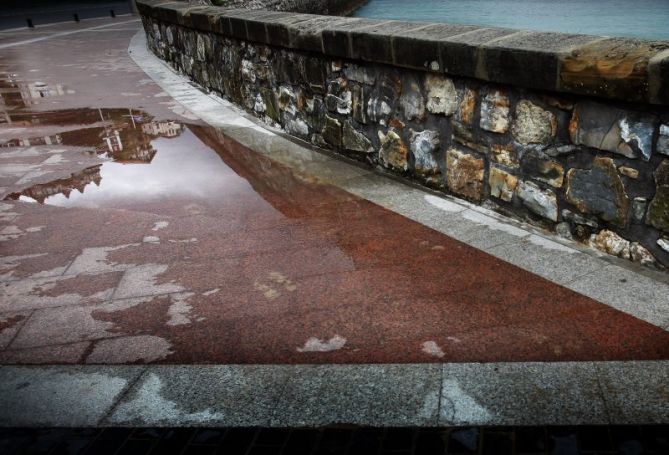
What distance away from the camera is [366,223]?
3.72 m

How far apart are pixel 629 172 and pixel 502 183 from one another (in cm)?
83

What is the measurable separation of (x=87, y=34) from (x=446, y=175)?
706 inches

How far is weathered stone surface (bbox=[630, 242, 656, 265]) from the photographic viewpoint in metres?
2.88

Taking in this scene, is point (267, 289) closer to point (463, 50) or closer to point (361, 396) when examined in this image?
point (361, 396)

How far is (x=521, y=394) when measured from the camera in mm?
2131

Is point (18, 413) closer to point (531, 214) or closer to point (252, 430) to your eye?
point (252, 430)

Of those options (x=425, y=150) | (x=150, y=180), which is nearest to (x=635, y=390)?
(x=425, y=150)

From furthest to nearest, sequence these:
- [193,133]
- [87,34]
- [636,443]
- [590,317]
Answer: [87,34] → [193,133] → [590,317] → [636,443]

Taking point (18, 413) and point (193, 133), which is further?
point (193, 133)

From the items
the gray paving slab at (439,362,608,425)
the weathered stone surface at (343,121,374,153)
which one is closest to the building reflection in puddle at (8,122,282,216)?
the weathered stone surface at (343,121,374,153)

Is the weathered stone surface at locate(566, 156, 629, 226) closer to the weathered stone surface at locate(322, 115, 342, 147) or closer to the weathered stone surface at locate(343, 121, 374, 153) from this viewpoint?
the weathered stone surface at locate(343, 121, 374, 153)

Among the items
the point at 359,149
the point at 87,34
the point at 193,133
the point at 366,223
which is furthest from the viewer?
the point at 87,34

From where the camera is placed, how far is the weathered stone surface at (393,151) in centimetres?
421

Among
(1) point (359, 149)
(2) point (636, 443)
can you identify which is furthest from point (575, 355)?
(1) point (359, 149)
